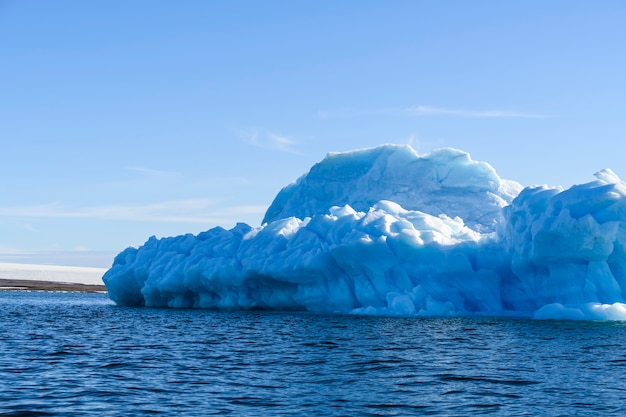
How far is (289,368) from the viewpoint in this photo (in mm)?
15781

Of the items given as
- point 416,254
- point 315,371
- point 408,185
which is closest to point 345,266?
point 416,254

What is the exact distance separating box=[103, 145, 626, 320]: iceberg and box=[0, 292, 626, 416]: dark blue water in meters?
4.27

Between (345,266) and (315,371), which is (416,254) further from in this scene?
(315,371)

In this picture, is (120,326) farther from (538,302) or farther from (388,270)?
(538,302)

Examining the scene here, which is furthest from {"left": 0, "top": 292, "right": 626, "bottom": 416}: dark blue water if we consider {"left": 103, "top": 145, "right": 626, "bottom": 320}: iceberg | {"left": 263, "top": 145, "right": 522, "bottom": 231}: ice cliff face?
{"left": 263, "top": 145, "right": 522, "bottom": 231}: ice cliff face

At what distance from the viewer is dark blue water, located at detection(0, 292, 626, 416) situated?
1138 centimetres

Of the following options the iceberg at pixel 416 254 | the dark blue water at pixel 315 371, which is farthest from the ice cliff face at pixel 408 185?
the dark blue water at pixel 315 371

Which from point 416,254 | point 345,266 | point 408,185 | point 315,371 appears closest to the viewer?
point 315,371

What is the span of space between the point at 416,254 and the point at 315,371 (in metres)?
18.6

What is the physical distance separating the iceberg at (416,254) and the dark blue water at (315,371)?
14.0 feet

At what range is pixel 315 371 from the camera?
1537 cm

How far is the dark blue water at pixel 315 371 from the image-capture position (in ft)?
37.3

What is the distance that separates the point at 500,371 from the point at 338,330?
1061 centimetres

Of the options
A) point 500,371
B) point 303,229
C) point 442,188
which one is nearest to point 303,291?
point 303,229
